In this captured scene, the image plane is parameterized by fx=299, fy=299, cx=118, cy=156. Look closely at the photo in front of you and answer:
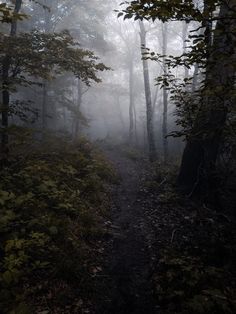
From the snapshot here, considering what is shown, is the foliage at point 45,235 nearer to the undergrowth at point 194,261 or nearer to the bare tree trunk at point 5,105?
the bare tree trunk at point 5,105

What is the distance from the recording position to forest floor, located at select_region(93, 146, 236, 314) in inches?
184

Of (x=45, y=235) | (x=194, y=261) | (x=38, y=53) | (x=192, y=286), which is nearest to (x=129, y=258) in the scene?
(x=194, y=261)

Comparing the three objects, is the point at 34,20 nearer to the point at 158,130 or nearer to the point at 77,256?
the point at 158,130

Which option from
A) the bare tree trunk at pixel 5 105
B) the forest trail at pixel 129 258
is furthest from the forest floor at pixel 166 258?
the bare tree trunk at pixel 5 105

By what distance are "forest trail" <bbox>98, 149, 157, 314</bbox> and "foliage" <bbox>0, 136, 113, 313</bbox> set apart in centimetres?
44

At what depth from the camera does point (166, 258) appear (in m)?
5.86

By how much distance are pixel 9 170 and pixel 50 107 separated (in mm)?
19298

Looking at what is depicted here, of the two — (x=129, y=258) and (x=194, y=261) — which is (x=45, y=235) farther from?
(x=194, y=261)

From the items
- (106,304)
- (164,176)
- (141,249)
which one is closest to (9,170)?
(141,249)

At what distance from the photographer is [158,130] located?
108ft

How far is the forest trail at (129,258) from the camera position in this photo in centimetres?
480

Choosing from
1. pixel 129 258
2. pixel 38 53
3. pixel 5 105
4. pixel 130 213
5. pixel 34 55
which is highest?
pixel 38 53

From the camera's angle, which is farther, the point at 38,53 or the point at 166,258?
the point at 38,53

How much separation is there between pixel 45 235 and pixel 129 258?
1.78 meters
